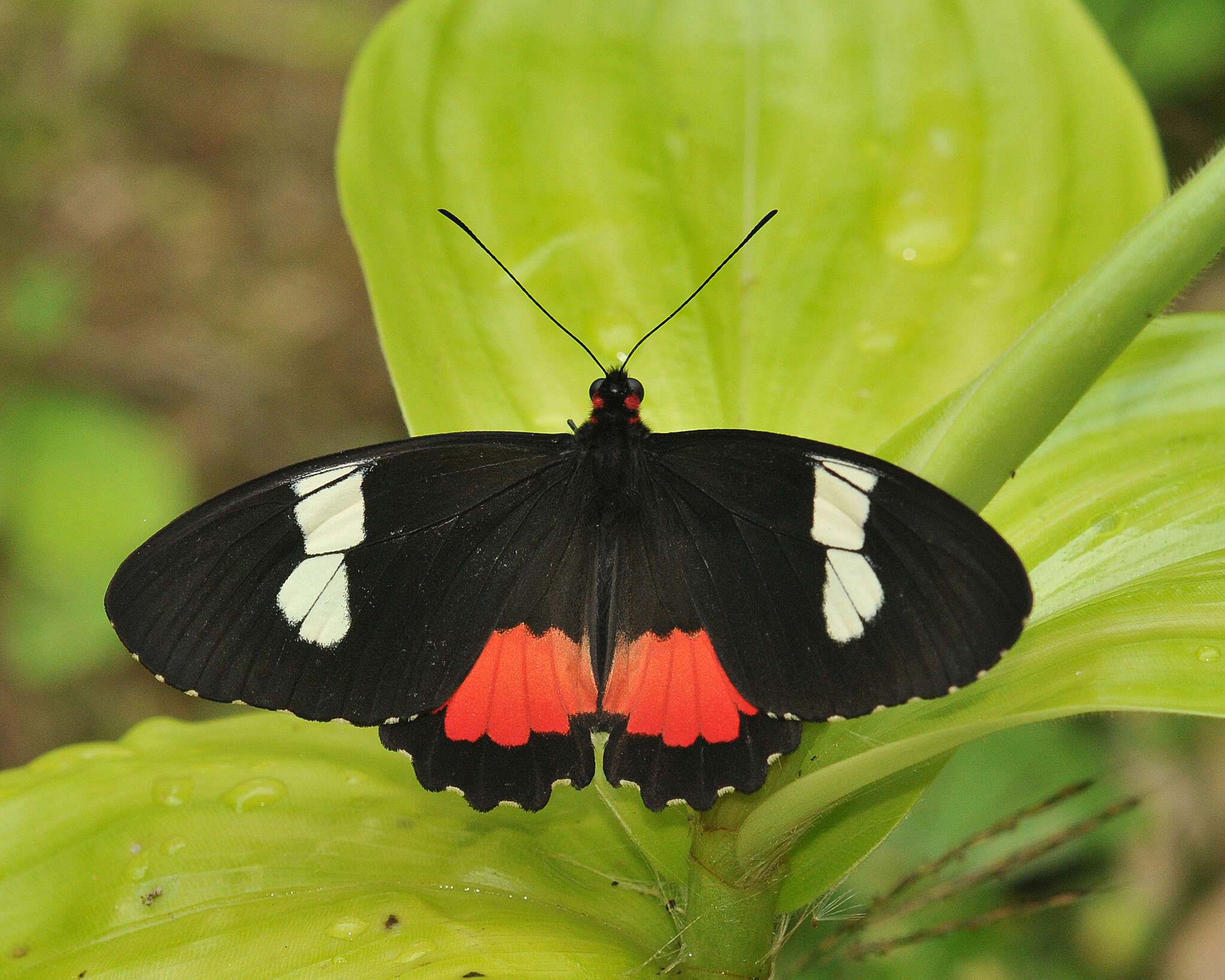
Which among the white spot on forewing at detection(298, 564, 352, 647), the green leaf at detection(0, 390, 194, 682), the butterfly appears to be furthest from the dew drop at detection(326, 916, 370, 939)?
the green leaf at detection(0, 390, 194, 682)

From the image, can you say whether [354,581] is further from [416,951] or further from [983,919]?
[983,919]

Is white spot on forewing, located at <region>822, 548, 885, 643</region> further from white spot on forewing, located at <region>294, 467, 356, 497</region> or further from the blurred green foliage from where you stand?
the blurred green foliage

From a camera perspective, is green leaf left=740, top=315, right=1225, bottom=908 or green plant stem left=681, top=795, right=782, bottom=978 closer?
green leaf left=740, top=315, right=1225, bottom=908

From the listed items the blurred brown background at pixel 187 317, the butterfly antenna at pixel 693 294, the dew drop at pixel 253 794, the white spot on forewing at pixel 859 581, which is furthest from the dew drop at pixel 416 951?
the blurred brown background at pixel 187 317

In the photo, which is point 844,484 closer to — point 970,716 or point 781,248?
point 970,716

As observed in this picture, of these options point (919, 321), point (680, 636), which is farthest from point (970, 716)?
point (919, 321)

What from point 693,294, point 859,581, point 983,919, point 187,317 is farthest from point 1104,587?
point 187,317

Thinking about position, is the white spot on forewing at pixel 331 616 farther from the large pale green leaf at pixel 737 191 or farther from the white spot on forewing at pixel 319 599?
the large pale green leaf at pixel 737 191
